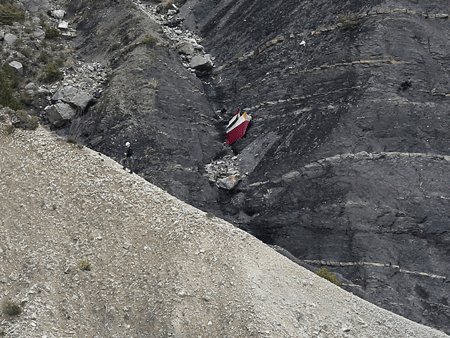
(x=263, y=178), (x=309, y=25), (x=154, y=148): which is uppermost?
(x=309, y=25)

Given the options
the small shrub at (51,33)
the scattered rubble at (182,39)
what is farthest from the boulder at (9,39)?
the scattered rubble at (182,39)

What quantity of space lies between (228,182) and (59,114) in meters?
8.91

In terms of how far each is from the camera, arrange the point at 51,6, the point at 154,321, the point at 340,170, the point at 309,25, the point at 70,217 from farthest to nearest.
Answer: the point at 51,6
the point at 309,25
the point at 340,170
the point at 70,217
the point at 154,321

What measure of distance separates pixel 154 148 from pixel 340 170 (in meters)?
8.39

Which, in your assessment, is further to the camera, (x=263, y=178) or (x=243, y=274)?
(x=263, y=178)

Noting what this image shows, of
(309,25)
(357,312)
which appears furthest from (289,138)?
(357,312)

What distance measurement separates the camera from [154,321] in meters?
20.6

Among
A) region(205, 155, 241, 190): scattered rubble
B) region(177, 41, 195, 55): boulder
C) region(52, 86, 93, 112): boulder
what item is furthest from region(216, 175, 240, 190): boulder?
region(177, 41, 195, 55): boulder

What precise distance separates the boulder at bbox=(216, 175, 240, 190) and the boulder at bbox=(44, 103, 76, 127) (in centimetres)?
809

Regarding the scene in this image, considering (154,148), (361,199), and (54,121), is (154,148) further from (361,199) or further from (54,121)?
(361,199)

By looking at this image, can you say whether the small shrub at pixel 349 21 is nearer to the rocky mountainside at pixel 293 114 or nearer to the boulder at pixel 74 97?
the rocky mountainside at pixel 293 114

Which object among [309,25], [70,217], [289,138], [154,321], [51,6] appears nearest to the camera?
[154,321]

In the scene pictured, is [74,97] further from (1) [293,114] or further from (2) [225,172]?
(1) [293,114]

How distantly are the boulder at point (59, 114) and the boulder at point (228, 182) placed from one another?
8094 millimetres
